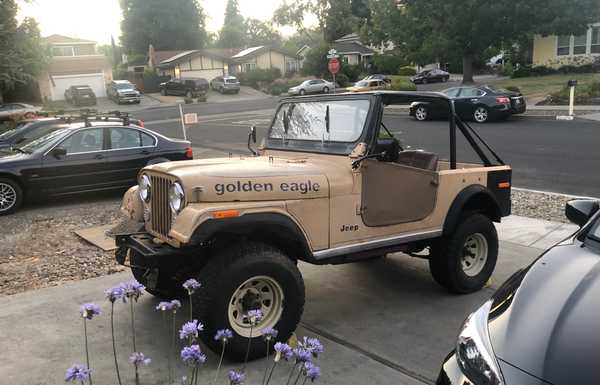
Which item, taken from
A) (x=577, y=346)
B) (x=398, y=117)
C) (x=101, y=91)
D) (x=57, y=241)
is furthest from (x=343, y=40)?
(x=577, y=346)

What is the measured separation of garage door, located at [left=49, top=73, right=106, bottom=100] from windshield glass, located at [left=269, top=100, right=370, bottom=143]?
5093 cm

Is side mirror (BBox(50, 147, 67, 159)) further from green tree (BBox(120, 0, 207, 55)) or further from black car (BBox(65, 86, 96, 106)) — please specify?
green tree (BBox(120, 0, 207, 55))

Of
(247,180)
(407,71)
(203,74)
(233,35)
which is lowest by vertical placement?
(247,180)

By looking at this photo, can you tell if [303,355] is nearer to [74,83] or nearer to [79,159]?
[79,159]

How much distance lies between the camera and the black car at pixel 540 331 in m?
2.16

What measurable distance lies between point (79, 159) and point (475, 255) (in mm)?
7017

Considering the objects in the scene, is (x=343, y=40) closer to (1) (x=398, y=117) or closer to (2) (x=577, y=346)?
(1) (x=398, y=117)

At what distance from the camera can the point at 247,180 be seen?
3914 mm

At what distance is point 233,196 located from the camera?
3.82 metres

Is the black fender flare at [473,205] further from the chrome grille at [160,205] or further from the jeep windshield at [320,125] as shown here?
the chrome grille at [160,205]

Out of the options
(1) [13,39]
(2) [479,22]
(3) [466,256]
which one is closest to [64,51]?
(1) [13,39]

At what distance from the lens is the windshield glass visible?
459cm

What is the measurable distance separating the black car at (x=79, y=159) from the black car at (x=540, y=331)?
823 centimetres

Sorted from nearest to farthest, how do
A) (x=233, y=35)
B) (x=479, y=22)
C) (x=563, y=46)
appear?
(x=479, y=22), (x=563, y=46), (x=233, y=35)
